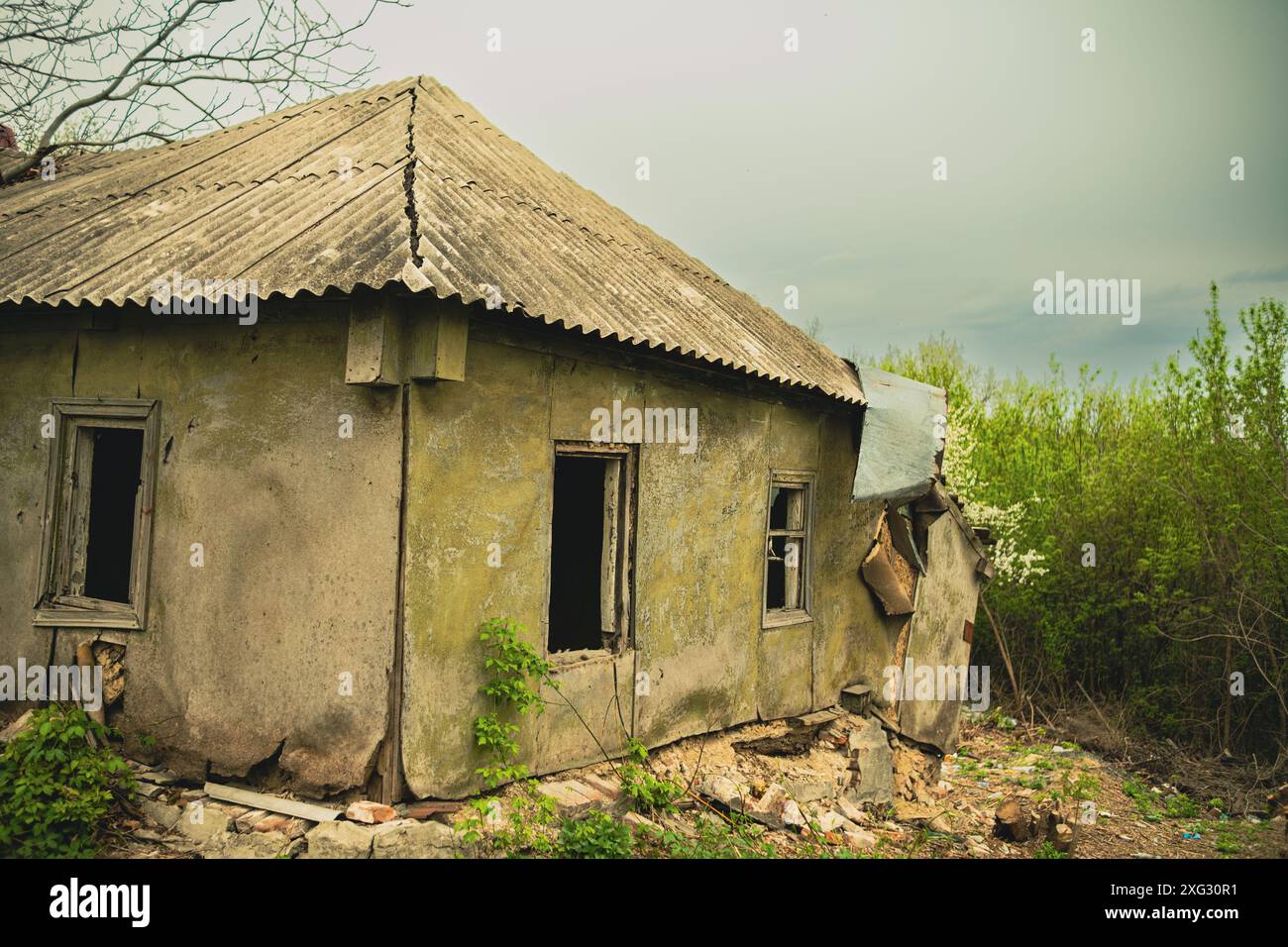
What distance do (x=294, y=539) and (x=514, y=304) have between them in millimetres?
2038

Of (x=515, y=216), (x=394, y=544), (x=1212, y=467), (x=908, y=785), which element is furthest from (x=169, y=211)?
(x=1212, y=467)

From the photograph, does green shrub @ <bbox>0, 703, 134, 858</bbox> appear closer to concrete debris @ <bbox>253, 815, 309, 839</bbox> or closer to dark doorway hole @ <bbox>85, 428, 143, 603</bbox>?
concrete debris @ <bbox>253, 815, 309, 839</bbox>

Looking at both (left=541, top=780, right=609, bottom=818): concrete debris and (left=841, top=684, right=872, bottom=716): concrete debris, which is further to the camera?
(left=841, top=684, right=872, bottom=716): concrete debris

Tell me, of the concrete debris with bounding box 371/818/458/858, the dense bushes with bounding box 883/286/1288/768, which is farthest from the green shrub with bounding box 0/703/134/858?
the dense bushes with bounding box 883/286/1288/768

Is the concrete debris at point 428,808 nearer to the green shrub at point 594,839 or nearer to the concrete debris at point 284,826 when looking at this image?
the concrete debris at point 284,826

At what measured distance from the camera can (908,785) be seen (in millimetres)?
9523

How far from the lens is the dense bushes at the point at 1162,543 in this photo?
12.8 m

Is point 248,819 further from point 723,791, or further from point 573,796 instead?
point 723,791

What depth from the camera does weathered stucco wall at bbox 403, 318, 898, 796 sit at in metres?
5.65

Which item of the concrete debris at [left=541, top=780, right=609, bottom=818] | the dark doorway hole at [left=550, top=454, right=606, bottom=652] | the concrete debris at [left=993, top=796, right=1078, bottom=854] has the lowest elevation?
the concrete debris at [left=993, top=796, right=1078, bottom=854]

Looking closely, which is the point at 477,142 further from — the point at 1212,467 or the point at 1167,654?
the point at 1167,654

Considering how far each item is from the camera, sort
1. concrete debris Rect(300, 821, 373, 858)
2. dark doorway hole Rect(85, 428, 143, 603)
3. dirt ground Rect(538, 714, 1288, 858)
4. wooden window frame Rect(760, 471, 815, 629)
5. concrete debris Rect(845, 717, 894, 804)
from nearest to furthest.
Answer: concrete debris Rect(300, 821, 373, 858)
dirt ground Rect(538, 714, 1288, 858)
dark doorway hole Rect(85, 428, 143, 603)
concrete debris Rect(845, 717, 894, 804)
wooden window frame Rect(760, 471, 815, 629)

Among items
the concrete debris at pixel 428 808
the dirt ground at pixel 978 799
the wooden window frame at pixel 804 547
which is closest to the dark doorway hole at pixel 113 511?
the concrete debris at pixel 428 808

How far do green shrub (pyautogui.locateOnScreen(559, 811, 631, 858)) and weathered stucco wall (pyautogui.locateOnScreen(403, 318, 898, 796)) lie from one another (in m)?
0.73
